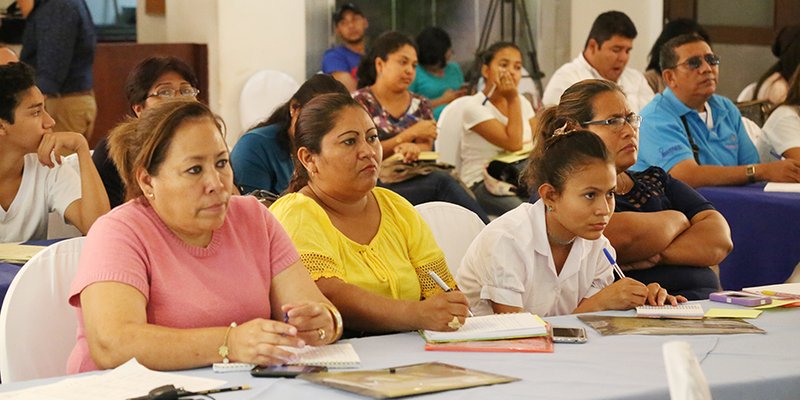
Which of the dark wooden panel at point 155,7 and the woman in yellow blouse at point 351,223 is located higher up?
the dark wooden panel at point 155,7

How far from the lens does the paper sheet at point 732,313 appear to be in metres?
2.61

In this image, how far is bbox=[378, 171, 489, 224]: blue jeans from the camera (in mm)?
5207

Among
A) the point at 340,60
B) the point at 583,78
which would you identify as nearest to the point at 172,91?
the point at 583,78

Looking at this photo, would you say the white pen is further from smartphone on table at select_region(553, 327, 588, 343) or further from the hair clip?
the hair clip

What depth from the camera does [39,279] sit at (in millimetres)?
2494

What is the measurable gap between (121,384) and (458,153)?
13.7 ft

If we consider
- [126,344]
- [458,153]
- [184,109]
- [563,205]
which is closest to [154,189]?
[184,109]

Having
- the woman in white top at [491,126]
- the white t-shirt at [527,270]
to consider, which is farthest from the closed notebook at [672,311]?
the woman in white top at [491,126]

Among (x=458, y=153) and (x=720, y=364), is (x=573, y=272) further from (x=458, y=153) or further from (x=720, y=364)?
(x=458, y=153)

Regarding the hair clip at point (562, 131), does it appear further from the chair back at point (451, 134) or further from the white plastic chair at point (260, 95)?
the white plastic chair at point (260, 95)

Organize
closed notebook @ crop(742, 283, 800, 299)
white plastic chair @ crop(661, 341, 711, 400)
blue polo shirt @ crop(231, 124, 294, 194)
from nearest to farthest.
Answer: white plastic chair @ crop(661, 341, 711, 400), closed notebook @ crop(742, 283, 800, 299), blue polo shirt @ crop(231, 124, 294, 194)

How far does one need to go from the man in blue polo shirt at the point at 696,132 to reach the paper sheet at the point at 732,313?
6.56 feet

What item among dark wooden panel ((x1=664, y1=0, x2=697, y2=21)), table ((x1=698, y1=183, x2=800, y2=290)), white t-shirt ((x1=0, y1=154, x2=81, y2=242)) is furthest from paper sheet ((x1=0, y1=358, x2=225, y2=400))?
dark wooden panel ((x1=664, y1=0, x2=697, y2=21))

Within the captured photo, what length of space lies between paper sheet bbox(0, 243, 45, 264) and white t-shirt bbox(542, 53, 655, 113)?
355 centimetres
